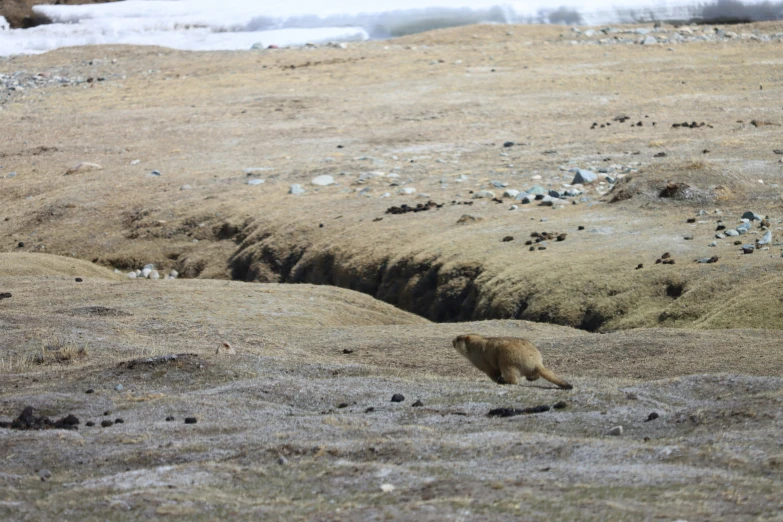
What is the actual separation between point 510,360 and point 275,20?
3472 cm

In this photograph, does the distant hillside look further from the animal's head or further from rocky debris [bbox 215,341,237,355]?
the animal's head

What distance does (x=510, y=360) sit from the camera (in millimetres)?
7191

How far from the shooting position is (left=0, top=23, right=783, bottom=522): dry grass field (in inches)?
189

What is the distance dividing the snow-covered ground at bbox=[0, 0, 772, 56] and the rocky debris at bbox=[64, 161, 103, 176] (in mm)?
14779

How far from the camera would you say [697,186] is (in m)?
14.8

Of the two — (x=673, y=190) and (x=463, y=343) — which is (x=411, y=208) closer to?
(x=673, y=190)

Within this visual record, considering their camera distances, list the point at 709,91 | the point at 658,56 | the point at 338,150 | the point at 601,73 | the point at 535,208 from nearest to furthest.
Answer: the point at 535,208 → the point at 338,150 → the point at 709,91 → the point at 601,73 → the point at 658,56

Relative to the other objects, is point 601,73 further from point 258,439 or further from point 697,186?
point 258,439

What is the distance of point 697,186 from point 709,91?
11.8 metres

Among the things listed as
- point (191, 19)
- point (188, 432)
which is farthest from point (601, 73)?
point (188, 432)

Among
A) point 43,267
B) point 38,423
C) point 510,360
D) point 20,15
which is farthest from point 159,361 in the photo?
point 20,15

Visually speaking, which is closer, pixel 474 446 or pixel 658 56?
pixel 474 446

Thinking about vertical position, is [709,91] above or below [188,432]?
below

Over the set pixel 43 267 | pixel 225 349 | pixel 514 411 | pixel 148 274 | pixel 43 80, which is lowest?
pixel 148 274
